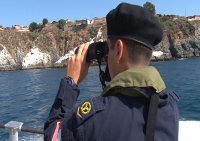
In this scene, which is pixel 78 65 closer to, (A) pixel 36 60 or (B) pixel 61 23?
(A) pixel 36 60

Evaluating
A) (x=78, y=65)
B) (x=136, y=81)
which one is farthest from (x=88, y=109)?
(x=78, y=65)

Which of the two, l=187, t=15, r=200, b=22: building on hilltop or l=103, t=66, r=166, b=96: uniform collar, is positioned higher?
l=187, t=15, r=200, b=22: building on hilltop

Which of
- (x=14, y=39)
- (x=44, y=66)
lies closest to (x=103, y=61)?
(x=44, y=66)

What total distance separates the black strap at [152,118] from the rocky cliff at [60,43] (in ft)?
367

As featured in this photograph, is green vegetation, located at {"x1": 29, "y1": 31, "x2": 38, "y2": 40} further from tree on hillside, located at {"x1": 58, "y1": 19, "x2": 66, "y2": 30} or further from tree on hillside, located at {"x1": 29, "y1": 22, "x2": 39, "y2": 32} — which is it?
tree on hillside, located at {"x1": 58, "y1": 19, "x2": 66, "y2": 30}

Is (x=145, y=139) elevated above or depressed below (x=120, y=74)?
below

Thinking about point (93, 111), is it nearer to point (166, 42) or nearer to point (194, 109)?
point (194, 109)

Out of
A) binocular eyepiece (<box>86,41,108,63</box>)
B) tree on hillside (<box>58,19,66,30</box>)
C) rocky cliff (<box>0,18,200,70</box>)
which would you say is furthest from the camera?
tree on hillside (<box>58,19,66,30</box>)

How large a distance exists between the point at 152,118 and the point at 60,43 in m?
124

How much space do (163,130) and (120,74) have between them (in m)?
0.32

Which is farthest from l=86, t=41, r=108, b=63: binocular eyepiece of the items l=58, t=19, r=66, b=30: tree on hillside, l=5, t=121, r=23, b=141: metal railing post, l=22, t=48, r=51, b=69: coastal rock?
l=58, t=19, r=66, b=30: tree on hillside

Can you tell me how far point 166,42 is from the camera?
119 meters

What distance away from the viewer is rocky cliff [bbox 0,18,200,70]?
11725 cm

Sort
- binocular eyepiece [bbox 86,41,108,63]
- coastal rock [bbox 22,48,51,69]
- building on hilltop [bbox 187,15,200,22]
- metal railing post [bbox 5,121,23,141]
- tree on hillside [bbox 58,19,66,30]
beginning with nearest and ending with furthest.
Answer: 1. binocular eyepiece [bbox 86,41,108,63]
2. metal railing post [bbox 5,121,23,141]
3. coastal rock [bbox 22,48,51,69]
4. tree on hillside [bbox 58,19,66,30]
5. building on hilltop [bbox 187,15,200,22]
